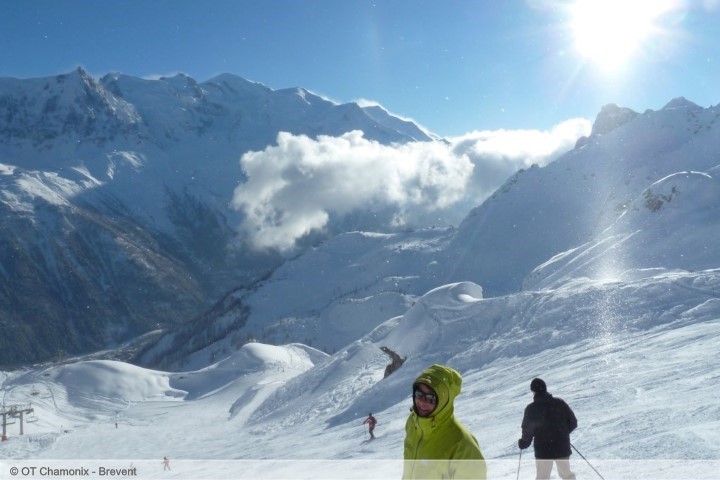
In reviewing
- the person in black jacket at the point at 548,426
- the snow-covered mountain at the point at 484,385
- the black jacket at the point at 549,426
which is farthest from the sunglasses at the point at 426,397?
the snow-covered mountain at the point at 484,385

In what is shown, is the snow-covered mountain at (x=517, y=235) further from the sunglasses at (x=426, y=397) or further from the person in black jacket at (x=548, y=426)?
the sunglasses at (x=426, y=397)

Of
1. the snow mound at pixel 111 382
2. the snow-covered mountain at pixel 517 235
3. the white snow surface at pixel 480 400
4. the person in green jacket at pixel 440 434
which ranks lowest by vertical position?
the person in green jacket at pixel 440 434

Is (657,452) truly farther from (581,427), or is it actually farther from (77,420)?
(77,420)

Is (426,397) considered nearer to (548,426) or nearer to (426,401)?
(426,401)

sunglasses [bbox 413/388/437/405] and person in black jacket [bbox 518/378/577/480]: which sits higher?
sunglasses [bbox 413/388/437/405]

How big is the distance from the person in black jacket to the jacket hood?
382 cm

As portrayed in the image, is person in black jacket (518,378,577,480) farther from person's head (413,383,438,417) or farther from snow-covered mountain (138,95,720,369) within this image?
snow-covered mountain (138,95,720,369)

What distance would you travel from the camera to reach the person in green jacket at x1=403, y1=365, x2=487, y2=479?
5.26 meters

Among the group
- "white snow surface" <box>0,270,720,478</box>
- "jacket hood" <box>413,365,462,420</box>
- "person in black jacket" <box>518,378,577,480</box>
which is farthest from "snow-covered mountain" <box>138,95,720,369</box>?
"jacket hood" <box>413,365,462,420</box>

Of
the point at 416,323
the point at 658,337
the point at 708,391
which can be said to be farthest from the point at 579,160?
the point at 708,391

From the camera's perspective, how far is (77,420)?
58.5 metres

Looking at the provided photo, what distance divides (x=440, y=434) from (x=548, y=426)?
4.05 m

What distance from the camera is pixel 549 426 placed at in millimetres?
8742

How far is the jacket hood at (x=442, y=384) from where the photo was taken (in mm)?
5273
